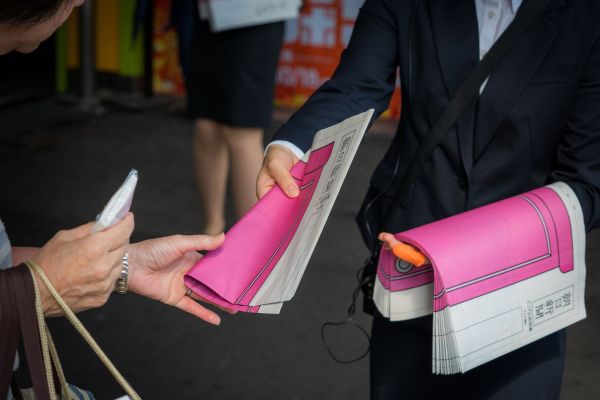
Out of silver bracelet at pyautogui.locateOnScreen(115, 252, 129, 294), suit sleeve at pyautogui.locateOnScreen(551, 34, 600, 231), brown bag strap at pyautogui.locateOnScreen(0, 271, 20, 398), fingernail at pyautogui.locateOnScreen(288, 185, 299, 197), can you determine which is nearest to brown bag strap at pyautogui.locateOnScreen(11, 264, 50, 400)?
brown bag strap at pyautogui.locateOnScreen(0, 271, 20, 398)

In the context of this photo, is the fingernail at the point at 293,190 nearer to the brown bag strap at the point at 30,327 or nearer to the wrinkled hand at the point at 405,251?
the wrinkled hand at the point at 405,251

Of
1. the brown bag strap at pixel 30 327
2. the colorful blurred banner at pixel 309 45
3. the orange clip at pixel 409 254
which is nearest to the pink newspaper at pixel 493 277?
the orange clip at pixel 409 254

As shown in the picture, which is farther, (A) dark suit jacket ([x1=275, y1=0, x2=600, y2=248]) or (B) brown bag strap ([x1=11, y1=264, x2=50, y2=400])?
(A) dark suit jacket ([x1=275, y1=0, x2=600, y2=248])

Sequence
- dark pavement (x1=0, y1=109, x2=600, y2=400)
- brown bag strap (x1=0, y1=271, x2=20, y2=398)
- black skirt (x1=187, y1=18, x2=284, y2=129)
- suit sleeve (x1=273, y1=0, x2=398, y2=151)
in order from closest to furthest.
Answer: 1. brown bag strap (x1=0, y1=271, x2=20, y2=398)
2. suit sleeve (x1=273, y1=0, x2=398, y2=151)
3. dark pavement (x1=0, y1=109, x2=600, y2=400)
4. black skirt (x1=187, y1=18, x2=284, y2=129)

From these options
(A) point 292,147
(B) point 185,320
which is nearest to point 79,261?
(A) point 292,147

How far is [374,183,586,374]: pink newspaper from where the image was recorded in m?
1.95

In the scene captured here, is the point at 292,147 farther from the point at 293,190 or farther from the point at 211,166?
the point at 211,166

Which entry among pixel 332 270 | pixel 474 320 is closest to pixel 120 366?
pixel 332 270

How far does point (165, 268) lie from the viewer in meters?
2.06

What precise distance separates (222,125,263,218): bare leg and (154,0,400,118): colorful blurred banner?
105 inches

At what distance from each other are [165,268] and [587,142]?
1.01 m

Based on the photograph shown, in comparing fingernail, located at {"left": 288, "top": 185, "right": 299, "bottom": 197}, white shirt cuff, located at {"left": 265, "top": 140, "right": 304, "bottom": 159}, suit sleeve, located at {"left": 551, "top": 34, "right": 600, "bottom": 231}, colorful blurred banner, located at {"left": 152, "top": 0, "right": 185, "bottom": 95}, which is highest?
suit sleeve, located at {"left": 551, "top": 34, "right": 600, "bottom": 231}

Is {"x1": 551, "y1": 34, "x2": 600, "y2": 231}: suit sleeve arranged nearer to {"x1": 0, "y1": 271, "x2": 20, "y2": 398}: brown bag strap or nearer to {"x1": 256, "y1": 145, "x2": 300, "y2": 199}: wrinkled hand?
{"x1": 256, "y1": 145, "x2": 300, "y2": 199}: wrinkled hand

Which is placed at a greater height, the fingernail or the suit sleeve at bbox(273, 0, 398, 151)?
the suit sleeve at bbox(273, 0, 398, 151)
